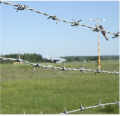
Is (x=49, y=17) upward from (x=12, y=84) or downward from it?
upward

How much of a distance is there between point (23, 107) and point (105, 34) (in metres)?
6.68

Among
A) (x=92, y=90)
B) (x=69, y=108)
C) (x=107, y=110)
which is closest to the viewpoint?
(x=107, y=110)

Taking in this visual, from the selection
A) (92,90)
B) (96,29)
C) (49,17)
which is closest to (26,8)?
(49,17)

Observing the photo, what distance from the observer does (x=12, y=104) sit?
32.4ft

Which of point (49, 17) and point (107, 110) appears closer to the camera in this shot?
point (49, 17)

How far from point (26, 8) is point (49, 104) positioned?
787 cm

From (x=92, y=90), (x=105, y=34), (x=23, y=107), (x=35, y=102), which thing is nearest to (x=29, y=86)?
(x=92, y=90)

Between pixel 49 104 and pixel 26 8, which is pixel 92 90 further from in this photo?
pixel 26 8

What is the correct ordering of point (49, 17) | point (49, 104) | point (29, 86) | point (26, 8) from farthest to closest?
point (29, 86)
point (49, 104)
point (49, 17)
point (26, 8)

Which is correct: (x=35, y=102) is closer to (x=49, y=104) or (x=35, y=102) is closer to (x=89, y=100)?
(x=49, y=104)

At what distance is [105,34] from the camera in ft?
10.8

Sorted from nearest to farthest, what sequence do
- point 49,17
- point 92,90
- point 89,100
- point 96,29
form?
point 49,17 → point 96,29 → point 89,100 → point 92,90

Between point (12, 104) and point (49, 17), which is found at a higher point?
point (49, 17)

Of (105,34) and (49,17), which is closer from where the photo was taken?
(49,17)
